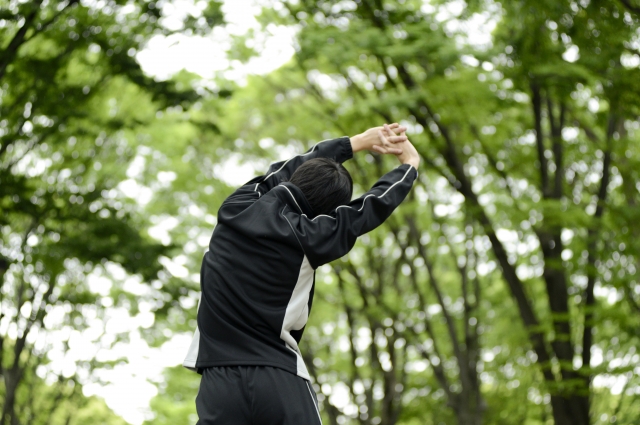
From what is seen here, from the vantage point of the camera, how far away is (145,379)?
1369 centimetres

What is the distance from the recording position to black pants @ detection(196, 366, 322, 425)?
2.23m

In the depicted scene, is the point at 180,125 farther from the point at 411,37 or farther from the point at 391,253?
the point at 411,37

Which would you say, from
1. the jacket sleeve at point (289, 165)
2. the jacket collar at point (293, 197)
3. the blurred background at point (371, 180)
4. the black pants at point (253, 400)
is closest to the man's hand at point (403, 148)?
the jacket sleeve at point (289, 165)

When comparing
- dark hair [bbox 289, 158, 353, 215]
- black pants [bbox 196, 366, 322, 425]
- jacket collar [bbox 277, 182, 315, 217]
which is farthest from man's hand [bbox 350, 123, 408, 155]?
black pants [bbox 196, 366, 322, 425]

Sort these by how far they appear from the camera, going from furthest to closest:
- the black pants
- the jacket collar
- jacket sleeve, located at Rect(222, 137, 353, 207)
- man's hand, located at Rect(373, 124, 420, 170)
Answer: man's hand, located at Rect(373, 124, 420, 170) → jacket sleeve, located at Rect(222, 137, 353, 207) → the jacket collar → the black pants

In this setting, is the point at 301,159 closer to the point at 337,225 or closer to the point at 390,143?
the point at 390,143

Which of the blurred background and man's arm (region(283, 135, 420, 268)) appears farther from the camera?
the blurred background

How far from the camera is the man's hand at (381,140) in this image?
276 cm

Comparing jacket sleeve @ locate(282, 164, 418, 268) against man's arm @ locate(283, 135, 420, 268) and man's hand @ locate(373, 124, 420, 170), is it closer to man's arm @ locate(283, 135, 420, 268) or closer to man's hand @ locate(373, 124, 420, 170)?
man's arm @ locate(283, 135, 420, 268)

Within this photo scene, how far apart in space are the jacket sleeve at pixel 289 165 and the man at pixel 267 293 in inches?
7.4

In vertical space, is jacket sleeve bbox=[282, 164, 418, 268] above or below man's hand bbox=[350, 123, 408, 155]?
above

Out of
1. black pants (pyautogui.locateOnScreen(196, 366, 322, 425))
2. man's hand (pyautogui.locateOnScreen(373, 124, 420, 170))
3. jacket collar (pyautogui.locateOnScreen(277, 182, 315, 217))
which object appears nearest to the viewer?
black pants (pyautogui.locateOnScreen(196, 366, 322, 425))

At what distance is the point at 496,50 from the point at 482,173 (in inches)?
183

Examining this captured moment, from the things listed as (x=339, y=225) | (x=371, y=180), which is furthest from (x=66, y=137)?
(x=339, y=225)
